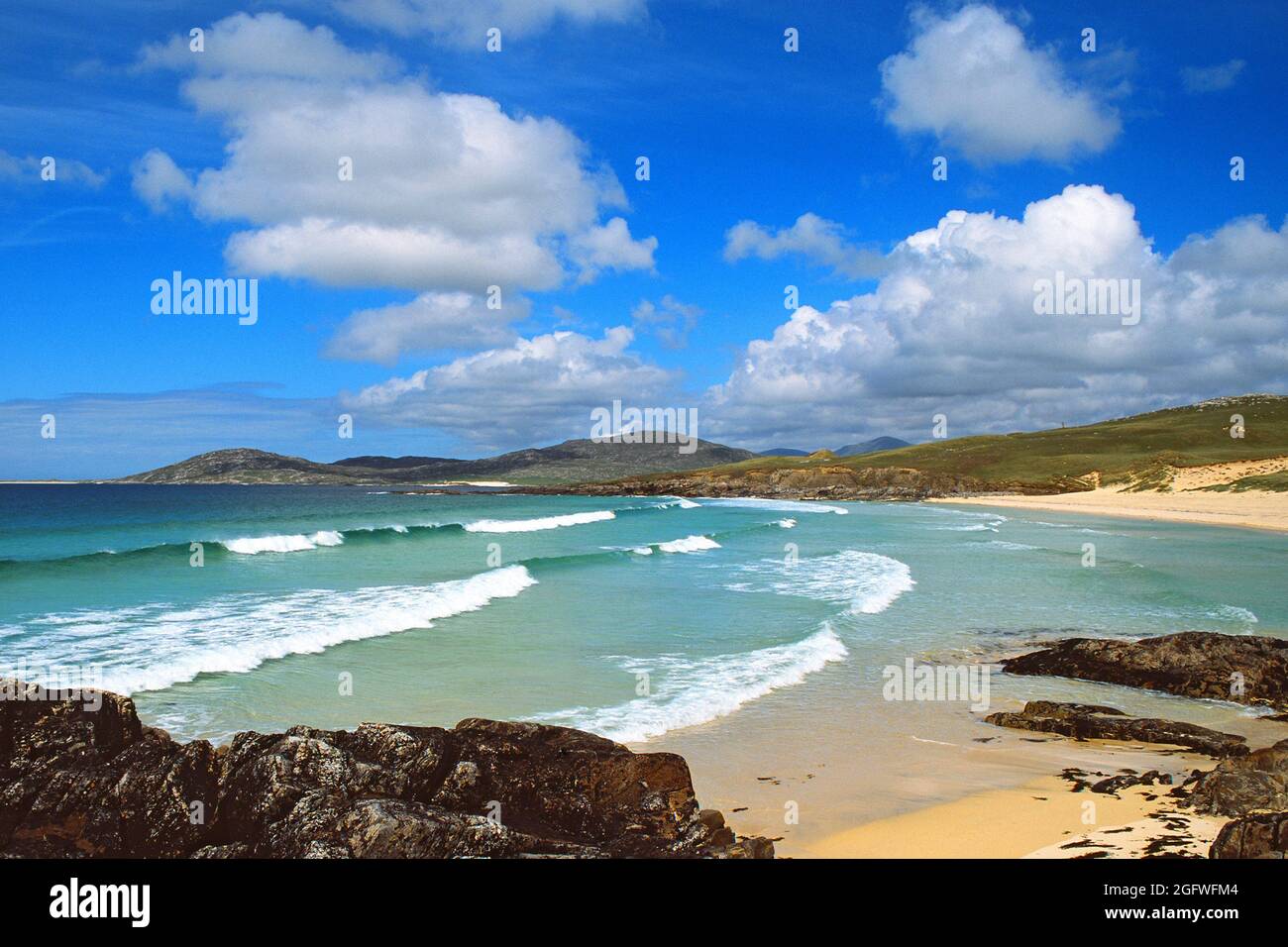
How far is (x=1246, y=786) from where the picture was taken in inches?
300

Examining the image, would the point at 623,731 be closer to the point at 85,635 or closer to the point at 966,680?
the point at 966,680

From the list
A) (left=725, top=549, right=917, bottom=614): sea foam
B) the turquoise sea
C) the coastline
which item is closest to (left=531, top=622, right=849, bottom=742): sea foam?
the turquoise sea

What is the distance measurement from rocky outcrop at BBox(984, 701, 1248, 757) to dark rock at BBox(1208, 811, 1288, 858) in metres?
4.69

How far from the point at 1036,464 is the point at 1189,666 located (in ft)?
421

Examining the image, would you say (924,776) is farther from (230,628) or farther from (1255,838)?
(230,628)

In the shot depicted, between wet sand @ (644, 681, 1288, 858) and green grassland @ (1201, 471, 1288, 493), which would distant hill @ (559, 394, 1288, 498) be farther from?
wet sand @ (644, 681, 1288, 858)

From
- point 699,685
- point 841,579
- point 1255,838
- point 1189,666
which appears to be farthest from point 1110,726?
point 841,579

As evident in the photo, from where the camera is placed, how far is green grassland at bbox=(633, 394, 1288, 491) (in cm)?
10988

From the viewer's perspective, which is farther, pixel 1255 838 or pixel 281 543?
pixel 281 543

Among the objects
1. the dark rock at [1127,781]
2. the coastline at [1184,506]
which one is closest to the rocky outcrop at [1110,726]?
the dark rock at [1127,781]

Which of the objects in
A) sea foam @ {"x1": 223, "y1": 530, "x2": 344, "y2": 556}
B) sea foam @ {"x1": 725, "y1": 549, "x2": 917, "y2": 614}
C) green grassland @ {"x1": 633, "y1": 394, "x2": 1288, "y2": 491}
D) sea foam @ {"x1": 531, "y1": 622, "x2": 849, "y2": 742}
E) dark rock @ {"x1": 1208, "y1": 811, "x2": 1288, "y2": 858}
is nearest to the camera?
dark rock @ {"x1": 1208, "y1": 811, "x2": 1288, "y2": 858}

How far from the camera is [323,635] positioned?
59.0 ft
